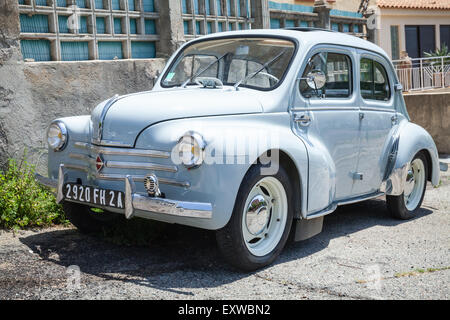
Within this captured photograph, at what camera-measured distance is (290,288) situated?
3.97 meters

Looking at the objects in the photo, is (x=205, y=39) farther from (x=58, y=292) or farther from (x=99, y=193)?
(x=58, y=292)

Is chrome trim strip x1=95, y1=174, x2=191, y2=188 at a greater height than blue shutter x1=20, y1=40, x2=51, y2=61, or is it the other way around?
blue shutter x1=20, y1=40, x2=51, y2=61

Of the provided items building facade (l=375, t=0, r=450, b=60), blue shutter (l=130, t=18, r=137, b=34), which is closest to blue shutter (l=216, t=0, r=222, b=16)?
blue shutter (l=130, t=18, r=137, b=34)

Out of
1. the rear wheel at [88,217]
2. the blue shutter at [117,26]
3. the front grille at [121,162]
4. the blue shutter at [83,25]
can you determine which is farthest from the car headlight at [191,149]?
the blue shutter at [117,26]

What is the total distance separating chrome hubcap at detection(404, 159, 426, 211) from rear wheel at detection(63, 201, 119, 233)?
120 inches

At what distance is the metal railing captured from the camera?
15773mm

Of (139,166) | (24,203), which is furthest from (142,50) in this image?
(139,166)

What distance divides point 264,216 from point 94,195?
1.25m

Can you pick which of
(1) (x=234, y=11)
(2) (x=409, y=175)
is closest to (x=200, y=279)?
(2) (x=409, y=175)

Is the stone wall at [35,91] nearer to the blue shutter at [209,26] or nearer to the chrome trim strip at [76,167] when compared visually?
the chrome trim strip at [76,167]

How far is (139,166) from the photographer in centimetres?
414

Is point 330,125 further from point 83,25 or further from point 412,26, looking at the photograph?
point 412,26

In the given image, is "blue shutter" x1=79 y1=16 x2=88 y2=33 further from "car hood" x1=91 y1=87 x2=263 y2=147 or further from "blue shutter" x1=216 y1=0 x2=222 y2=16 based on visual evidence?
"car hood" x1=91 y1=87 x2=263 y2=147

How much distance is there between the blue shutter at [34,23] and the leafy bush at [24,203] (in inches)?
62.0
